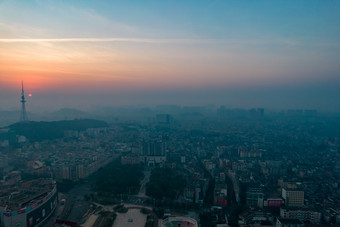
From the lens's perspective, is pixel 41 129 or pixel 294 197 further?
pixel 41 129

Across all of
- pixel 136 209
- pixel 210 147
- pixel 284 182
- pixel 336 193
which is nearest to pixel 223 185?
pixel 284 182

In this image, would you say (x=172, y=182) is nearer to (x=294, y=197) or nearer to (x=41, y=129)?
(x=294, y=197)

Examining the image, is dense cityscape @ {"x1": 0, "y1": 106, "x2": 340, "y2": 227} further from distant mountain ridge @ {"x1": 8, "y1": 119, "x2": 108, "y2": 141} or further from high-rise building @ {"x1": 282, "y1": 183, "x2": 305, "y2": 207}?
distant mountain ridge @ {"x1": 8, "y1": 119, "x2": 108, "y2": 141}

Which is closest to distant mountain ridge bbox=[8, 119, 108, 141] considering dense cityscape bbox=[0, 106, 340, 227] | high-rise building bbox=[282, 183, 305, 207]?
dense cityscape bbox=[0, 106, 340, 227]

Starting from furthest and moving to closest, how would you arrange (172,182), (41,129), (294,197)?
(41,129)
(172,182)
(294,197)

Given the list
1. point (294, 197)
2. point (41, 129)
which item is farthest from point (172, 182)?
point (41, 129)

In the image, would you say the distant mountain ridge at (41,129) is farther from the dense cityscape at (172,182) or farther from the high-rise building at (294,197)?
the high-rise building at (294,197)

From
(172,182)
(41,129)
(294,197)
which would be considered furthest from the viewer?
(41,129)

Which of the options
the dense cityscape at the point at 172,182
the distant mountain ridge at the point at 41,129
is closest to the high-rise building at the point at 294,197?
the dense cityscape at the point at 172,182

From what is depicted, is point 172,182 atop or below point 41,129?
below
